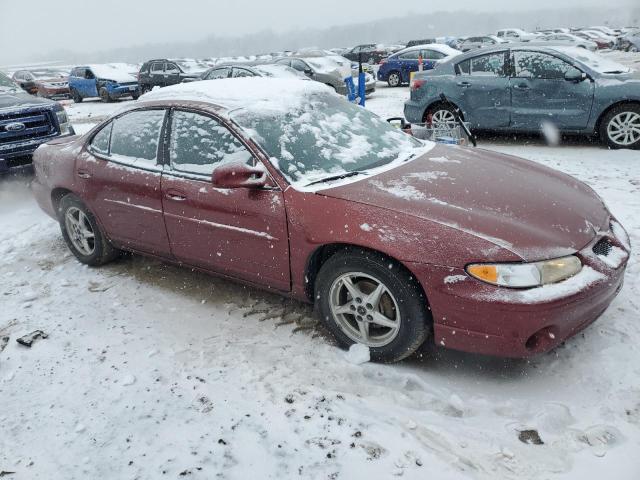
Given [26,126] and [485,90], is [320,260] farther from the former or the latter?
[485,90]

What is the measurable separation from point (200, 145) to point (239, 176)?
2.10ft

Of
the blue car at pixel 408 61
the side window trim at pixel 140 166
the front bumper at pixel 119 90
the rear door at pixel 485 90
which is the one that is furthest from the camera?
the front bumper at pixel 119 90

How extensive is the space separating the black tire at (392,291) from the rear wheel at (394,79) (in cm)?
1693

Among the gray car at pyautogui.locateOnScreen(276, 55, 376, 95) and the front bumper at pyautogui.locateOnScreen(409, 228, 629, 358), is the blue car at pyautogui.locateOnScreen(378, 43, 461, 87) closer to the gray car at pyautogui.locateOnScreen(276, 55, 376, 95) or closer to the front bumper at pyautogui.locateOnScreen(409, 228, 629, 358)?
the gray car at pyautogui.locateOnScreen(276, 55, 376, 95)

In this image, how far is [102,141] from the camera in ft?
13.9

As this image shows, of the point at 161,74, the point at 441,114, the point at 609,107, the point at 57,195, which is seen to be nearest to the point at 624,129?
the point at 609,107

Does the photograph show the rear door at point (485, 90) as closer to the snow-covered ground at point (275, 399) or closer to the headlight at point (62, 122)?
the snow-covered ground at point (275, 399)

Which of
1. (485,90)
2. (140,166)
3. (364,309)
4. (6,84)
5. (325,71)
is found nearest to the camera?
(364,309)

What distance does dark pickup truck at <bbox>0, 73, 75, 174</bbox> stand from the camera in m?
6.74

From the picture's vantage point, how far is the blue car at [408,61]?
58.7 ft

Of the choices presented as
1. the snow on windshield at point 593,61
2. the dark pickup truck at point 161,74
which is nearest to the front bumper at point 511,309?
the snow on windshield at point 593,61

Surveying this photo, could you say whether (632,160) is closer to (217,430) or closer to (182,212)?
(182,212)

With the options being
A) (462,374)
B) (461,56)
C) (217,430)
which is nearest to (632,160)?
(461,56)

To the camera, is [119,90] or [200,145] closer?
[200,145]
